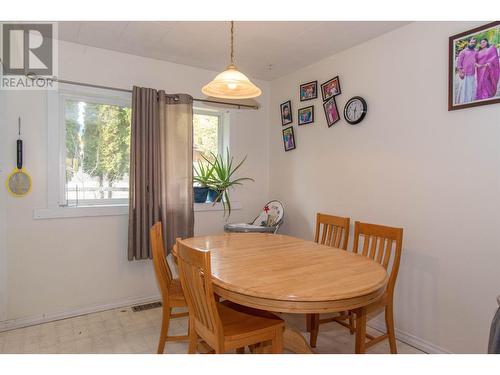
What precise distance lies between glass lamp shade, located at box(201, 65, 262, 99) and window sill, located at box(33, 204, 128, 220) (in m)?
1.51

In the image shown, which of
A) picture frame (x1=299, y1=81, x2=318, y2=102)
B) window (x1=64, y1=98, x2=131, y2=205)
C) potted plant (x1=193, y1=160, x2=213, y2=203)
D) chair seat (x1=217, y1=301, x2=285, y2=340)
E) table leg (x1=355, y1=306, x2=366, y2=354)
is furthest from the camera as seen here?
potted plant (x1=193, y1=160, x2=213, y2=203)

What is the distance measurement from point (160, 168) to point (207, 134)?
0.80 m

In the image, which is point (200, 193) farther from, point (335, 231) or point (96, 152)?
point (335, 231)

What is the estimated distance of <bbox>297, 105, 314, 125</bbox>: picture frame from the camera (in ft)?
10.7

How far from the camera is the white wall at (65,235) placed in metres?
2.55

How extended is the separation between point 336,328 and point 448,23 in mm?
2398

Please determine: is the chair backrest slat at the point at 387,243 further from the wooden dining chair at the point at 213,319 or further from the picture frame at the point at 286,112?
the picture frame at the point at 286,112

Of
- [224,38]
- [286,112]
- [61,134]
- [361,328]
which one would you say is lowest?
[361,328]

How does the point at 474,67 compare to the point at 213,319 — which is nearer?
the point at 213,319

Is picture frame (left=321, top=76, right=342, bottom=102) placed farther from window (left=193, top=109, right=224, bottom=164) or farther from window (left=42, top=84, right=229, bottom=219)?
window (left=42, top=84, right=229, bottom=219)

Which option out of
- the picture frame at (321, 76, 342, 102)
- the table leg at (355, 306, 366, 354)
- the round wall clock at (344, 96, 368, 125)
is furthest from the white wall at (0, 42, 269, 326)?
the table leg at (355, 306, 366, 354)

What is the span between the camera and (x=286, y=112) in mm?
3596

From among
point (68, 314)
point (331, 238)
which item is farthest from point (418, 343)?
point (68, 314)

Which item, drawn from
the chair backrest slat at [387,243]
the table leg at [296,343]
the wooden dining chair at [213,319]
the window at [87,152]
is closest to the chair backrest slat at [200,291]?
the wooden dining chair at [213,319]
